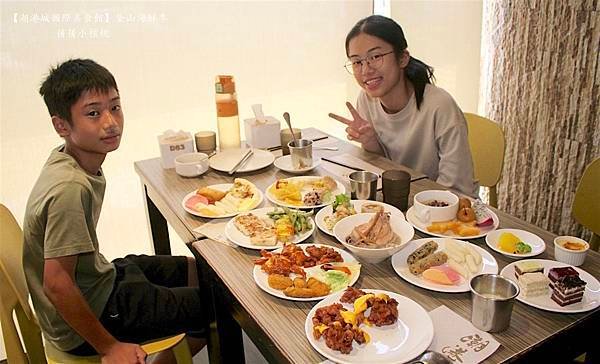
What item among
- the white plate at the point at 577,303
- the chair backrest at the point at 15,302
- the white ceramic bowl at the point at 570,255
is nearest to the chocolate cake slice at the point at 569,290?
the white plate at the point at 577,303

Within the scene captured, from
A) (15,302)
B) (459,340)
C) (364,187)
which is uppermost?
(364,187)

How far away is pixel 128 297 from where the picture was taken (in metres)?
1.48

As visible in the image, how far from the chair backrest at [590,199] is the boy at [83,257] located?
1.39m

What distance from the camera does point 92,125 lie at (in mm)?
1393

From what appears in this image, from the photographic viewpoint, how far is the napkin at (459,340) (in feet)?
2.95

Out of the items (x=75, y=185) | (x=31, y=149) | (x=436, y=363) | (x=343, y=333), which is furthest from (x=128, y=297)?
(x=31, y=149)

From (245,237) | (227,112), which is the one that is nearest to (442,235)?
(245,237)

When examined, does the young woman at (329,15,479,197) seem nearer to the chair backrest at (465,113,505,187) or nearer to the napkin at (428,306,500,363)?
the chair backrest at (465,113,505,187)

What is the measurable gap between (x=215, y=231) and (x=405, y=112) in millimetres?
960

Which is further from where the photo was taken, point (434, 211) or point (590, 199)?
point (590, 199)

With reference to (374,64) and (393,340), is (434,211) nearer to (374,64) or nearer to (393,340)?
(393,340)

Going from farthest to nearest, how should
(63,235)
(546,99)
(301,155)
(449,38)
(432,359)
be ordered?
(449,38)
(546,99)
(301,155)
(63,235)
(432,359)

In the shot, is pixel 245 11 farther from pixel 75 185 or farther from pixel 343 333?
pixel 343 333

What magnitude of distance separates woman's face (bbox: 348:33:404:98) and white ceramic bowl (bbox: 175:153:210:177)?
692mm
